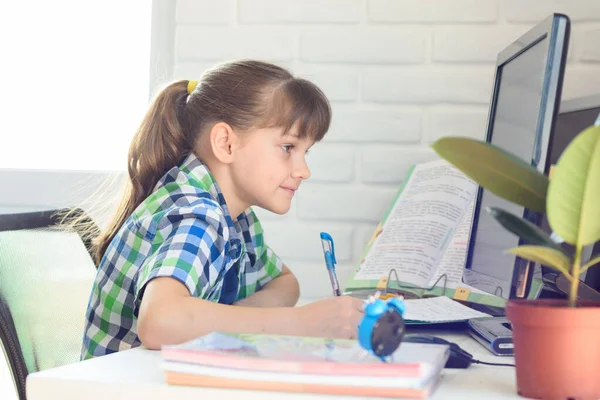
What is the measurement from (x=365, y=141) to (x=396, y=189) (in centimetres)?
13

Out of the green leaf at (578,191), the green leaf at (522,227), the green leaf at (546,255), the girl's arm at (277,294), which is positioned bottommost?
the girl's arm at (277,294)

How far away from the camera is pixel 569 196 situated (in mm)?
650

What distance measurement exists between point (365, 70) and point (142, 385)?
132cm

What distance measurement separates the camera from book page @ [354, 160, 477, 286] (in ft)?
5.07

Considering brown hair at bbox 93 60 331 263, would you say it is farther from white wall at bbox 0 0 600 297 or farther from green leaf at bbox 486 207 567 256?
green leaf at bbox 486 207 567 256

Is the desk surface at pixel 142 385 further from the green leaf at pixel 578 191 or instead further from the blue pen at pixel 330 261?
the blue pen at pixel 330 261

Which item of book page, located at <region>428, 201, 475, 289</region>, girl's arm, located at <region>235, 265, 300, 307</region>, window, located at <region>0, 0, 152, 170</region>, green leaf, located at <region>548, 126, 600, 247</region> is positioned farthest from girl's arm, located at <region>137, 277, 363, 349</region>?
window, located at <region>0, 0, 152, 170</region>

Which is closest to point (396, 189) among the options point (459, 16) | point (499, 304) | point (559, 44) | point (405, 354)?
point (459, 16)

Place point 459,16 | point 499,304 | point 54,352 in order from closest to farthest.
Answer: point 54,352, point 499,304, point 459,16

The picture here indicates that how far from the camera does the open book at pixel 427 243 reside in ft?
4.95

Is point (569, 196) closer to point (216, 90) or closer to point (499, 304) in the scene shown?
point (499, 304)

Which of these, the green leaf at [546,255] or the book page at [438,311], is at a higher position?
the green leaf at [546,255]

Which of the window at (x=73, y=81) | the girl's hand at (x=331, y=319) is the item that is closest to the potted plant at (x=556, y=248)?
the girl's hand at (x=331, y=319)

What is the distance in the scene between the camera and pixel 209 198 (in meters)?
1.23
